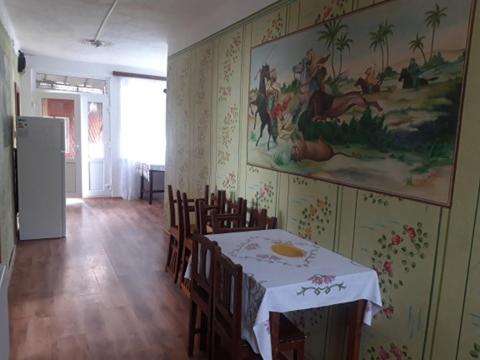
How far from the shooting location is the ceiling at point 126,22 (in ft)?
11.0

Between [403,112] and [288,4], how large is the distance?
1210 mm

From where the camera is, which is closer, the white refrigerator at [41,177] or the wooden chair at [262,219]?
the wooden chair at [262,219]

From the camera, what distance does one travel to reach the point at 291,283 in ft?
5.15

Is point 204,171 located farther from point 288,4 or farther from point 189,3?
point 288,4

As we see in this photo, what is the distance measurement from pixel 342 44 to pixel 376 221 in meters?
0.95

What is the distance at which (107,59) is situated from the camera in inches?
247

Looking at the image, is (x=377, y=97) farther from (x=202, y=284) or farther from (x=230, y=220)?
(x=230, y=220)

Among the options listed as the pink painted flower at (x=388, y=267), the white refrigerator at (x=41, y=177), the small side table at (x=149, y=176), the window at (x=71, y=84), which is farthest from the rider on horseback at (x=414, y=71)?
the window at (x=71, y=84)

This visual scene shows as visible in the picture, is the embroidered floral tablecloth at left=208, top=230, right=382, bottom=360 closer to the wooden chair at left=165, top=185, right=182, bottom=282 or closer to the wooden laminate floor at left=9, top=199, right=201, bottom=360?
the wooden laminate floor at left=9, top=199, right=201, bottom=360

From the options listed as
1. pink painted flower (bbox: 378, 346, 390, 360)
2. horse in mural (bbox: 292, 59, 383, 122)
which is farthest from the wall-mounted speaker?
pink painted flower (bbox: 378, 346, 390, 360)

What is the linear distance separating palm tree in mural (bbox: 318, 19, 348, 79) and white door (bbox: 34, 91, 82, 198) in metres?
5.66

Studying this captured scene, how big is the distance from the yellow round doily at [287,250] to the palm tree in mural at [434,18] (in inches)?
43.4

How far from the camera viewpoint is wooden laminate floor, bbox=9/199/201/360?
7.63 ft

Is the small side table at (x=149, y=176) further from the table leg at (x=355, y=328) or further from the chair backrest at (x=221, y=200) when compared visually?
the table leg at (x=355, y=328)
